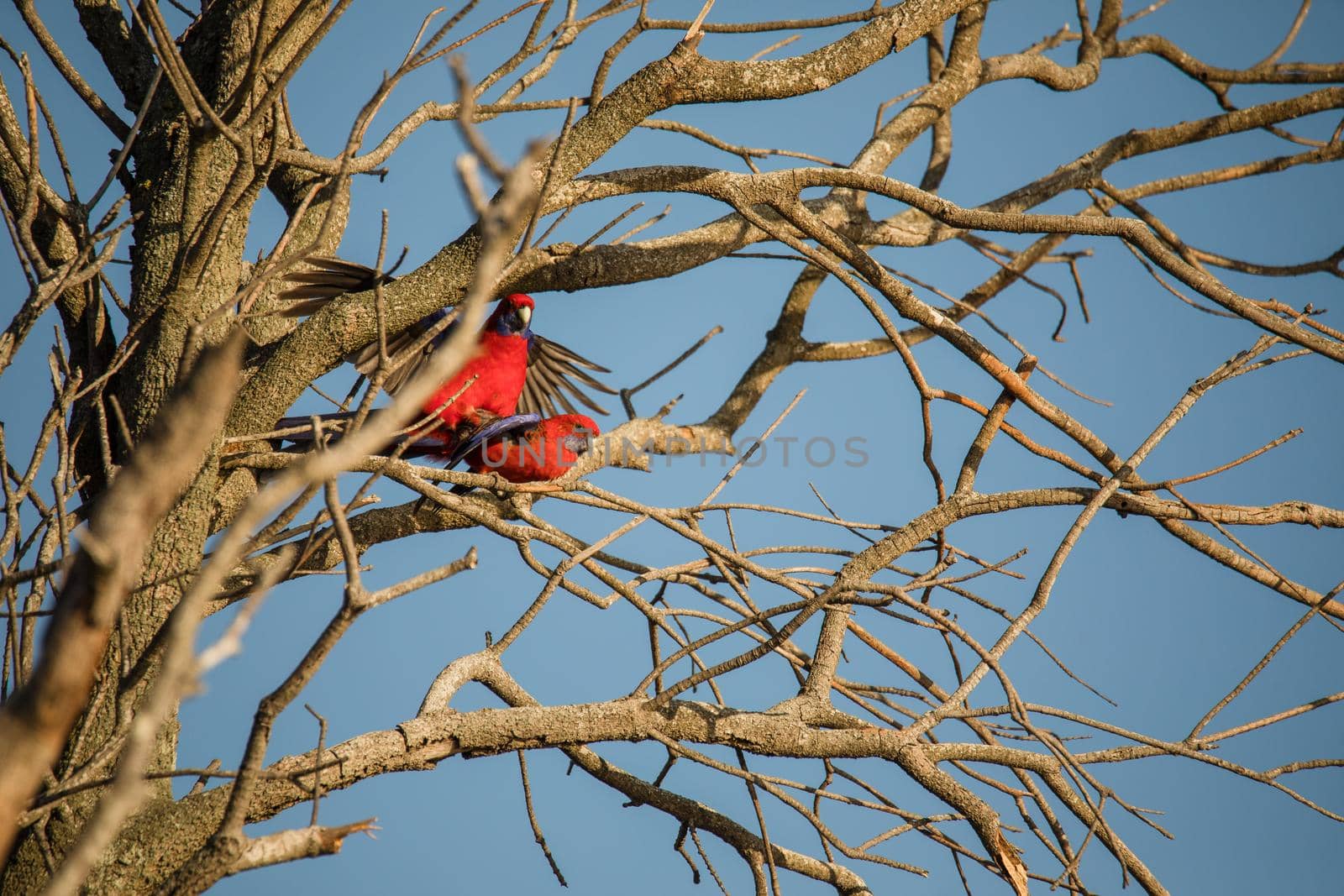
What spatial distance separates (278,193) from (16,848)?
1674 mm

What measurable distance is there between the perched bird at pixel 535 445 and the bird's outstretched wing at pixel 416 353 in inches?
12.8

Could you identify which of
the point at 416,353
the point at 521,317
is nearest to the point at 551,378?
the point at 521,317

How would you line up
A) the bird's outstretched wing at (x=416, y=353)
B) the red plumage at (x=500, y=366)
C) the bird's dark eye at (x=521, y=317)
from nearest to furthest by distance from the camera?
the bird's outstretched wing at (x=416, y=353), the red plumage at (x=500, y=366), the bird's dark eye at (x=521, y=317)

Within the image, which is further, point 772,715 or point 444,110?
point 444,110

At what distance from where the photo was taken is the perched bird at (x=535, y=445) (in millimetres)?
3184

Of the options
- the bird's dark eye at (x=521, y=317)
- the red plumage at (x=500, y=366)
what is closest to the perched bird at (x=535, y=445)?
the red plumage at (x=500, y=366)

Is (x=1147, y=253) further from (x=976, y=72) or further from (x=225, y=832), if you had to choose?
(x=225, y=832)

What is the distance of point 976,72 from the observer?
146 inches

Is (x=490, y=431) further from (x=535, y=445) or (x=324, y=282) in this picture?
(x=324, y=282)

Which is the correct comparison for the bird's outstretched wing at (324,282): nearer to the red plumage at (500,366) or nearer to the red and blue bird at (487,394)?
the red and blue bird at (487,394)

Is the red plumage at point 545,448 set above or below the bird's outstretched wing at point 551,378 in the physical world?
below

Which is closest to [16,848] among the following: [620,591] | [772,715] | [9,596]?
[9,596]

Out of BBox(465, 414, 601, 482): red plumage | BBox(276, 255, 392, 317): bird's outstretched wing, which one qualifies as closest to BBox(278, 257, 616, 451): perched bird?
BBox(276, 255, 392, 317): bird's outstretched wing

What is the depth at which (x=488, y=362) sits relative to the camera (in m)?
3.57
